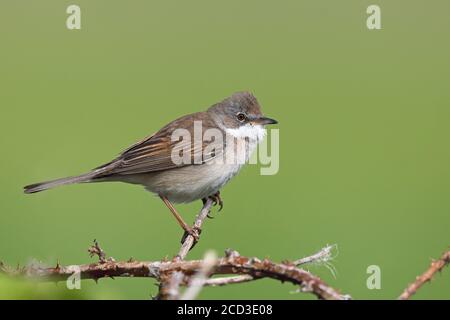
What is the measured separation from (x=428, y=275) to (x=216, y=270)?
48 cm

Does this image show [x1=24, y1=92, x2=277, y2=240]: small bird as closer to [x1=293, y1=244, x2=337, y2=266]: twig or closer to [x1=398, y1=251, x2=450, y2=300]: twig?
[x1=293, y1=244, x2=337, y2=266]: twig

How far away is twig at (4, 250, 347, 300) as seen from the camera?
141 cm

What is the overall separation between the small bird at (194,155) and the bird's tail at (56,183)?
0.01 m

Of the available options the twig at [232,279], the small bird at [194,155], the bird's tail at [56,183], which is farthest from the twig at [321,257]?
the small bird at [194,155]

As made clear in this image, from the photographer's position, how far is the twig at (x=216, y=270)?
1410 mm

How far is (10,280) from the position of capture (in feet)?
3.33

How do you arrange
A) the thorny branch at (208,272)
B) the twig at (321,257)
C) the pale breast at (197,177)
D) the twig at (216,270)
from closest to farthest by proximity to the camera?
the thorny branch at (208,272) → the twig at (216,270) → the twig at (321,257) → the pale breast at (197,177)

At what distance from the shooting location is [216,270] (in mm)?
1594

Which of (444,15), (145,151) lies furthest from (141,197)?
(444,15)

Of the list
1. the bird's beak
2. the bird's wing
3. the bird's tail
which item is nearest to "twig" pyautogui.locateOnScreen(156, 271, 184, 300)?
the bird's tail

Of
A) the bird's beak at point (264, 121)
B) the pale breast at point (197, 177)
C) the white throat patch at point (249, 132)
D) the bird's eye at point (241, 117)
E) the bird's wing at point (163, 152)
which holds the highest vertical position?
the bird's eye at point (241, 117)

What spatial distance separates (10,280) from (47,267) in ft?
1.60

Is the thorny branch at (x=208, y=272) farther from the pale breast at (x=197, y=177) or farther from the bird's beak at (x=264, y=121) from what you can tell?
the bird's beak at (x=264, y=121)

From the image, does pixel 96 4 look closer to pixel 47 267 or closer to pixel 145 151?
pixel 145 151
